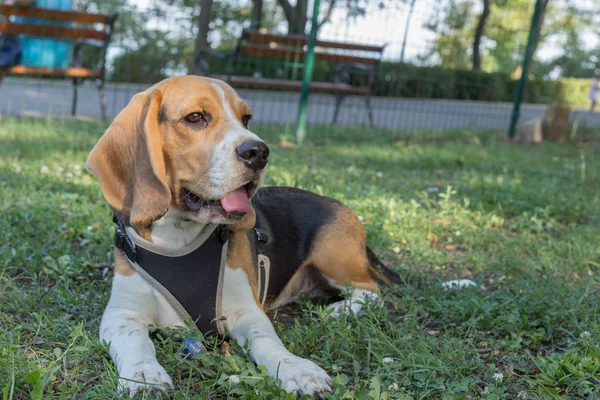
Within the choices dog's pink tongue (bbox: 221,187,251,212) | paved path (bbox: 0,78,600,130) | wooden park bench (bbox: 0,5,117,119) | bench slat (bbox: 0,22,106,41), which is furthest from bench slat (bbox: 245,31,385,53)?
dog's pink tongue (bbox: 221,187,251,212)

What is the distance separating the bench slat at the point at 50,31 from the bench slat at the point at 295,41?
8.01 ft

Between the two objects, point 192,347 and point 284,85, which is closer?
point 192,347

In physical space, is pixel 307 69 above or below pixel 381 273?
above

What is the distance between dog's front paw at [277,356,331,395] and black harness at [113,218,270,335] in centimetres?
52

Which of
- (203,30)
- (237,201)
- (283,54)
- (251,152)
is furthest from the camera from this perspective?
(203,30)

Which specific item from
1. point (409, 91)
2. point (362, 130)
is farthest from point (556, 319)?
point (409, 91)

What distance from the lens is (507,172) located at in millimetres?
7543

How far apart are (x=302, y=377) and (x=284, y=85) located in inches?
334

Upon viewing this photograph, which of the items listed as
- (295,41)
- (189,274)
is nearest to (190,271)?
(189,274)

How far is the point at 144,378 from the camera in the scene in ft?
7.91

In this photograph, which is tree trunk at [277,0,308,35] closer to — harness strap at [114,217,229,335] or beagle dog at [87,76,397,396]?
beagle dog at [87,76,397,396]

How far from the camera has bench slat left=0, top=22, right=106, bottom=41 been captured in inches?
367

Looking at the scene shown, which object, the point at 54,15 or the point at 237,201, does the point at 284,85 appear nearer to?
the point at 54,15

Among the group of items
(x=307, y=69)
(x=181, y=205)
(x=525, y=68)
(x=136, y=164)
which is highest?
(x=525, y=68)
